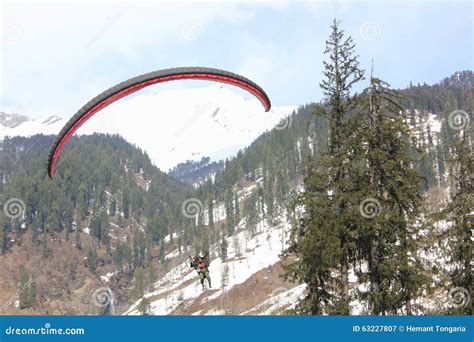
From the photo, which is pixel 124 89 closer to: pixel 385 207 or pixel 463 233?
pixel 385 207

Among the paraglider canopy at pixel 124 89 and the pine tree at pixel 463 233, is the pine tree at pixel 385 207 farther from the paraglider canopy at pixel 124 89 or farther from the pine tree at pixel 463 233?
the paraglider canopy at pixel 124 89

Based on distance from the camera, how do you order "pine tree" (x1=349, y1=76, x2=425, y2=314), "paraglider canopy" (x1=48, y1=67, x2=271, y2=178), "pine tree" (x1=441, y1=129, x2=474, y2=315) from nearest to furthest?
"paraglider canopy" (x1=48, y1=67, x2=271, y2=178) → "pine tree" (x1=349, y1=76, x2=425, y2=314) → "pine tree" (x1=441, y1=129, x2=474, y2=315)

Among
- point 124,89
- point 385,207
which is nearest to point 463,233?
point 385,207

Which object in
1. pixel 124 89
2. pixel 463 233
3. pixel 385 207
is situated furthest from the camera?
pixel 463 233

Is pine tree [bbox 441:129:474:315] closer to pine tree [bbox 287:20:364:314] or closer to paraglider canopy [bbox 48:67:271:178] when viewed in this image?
pine tree [bbox 287:20:364:314]

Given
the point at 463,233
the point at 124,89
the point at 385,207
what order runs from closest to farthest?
the point at 124,89 < the point at 385,207 < the point at 463,233

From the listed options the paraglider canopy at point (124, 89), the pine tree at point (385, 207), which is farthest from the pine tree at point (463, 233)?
the paraglider canopy at point (124, 89)

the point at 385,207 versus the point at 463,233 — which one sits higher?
the point at 385,207

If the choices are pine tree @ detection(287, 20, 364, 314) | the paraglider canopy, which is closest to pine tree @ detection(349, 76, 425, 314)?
pine tree @ detection(287, 20, 364, 314)

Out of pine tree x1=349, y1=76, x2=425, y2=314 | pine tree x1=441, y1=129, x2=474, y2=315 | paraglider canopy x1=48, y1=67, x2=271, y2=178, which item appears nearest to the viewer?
paraglider canopy x1=48, y1=67, x2=271, y2=178

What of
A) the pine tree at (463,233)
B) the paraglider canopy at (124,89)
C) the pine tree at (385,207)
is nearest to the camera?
the paraglider canopy at (124,89)

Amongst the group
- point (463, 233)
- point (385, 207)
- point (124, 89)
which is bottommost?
point (463, 233)

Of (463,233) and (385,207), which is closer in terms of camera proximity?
(385,207)
